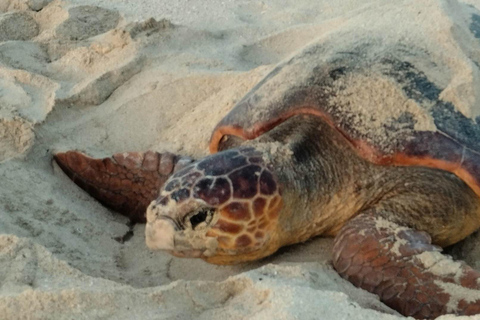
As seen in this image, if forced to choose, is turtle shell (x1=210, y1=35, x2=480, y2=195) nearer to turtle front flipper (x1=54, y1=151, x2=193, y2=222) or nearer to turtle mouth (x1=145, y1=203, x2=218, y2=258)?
turtle front flipper (x1=54, y1=151, x2=193, y2=222)

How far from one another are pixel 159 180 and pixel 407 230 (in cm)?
111

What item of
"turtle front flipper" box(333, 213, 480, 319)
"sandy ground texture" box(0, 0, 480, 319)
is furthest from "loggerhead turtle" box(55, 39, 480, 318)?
"sandy ground texture" box(0, 0, 480, 319)

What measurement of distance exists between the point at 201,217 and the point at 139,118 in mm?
1338

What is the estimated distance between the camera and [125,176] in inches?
103

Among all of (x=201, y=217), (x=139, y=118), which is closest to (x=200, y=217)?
(x=201, y=217)

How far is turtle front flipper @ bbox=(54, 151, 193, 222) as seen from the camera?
Answer: 2.56 meters

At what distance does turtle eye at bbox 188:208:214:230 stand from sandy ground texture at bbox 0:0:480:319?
0.64 ft

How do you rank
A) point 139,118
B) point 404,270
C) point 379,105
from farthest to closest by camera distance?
point 139,118 < point 379,105 < point 404,270

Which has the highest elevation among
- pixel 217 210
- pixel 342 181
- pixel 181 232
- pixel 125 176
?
pixel 342 181

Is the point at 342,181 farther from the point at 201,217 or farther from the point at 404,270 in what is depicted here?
the point at 201,217

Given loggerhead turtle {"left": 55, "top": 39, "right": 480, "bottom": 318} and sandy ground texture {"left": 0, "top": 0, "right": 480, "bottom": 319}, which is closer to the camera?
sandy ground texture {"left": 0, "top": 0, "right": 480, "bottom": 319}

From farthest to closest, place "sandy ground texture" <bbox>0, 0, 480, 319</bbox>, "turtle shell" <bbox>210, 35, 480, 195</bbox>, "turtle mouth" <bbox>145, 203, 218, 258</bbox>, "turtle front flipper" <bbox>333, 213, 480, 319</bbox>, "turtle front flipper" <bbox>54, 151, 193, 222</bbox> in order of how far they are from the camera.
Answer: "turtle front flipper" <bbox>54, 151, 193, 222</bbox>
"turtle shell" <bbox>210, 35, 480, 195</bbox>
"turtle mouth" <bbox>145, 203, 218, 258</bbox>
"turtle front flipper" <bbox>333, 213, 480, 319</bbox>
"sandy ground texture" <bbox>0, 0, 480, 319</bbox>

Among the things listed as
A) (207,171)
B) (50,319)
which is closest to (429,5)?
(207,171)

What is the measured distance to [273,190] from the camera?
2.02m
